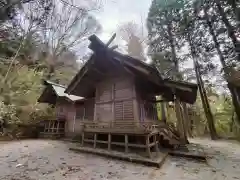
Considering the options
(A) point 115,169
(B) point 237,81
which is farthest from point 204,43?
(A) point 115,169

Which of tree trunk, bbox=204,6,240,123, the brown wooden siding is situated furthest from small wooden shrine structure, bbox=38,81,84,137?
tree trunk, bbox=204,6,240,123

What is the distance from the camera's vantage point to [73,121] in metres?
13.2

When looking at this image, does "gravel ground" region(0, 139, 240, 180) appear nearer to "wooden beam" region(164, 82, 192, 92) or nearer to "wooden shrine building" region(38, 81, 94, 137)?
"wooden beam" region(164, 82, 192, 92)

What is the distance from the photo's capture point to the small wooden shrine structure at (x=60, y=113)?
1275 cm

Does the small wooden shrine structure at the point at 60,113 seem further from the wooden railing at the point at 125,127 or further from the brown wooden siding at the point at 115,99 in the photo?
the wooden railing at the point at 125,127

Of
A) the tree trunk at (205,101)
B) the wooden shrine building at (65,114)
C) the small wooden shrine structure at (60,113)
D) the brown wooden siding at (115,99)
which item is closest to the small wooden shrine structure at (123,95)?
the brown wooden siding at (115,99)

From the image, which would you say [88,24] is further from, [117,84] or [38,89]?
[117,84]

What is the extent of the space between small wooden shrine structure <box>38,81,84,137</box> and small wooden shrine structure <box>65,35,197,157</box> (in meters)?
4.13

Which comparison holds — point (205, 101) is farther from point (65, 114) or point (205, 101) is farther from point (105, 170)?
point (65, 114)

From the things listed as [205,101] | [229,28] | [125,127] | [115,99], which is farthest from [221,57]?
[125,127]

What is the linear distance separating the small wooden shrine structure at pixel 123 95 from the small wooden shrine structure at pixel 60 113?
413 centimetres

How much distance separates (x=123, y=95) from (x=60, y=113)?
8.79 m

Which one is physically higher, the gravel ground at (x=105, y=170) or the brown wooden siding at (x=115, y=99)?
the brown wooden siding at (x=115, y=99)

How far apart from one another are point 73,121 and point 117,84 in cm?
697
